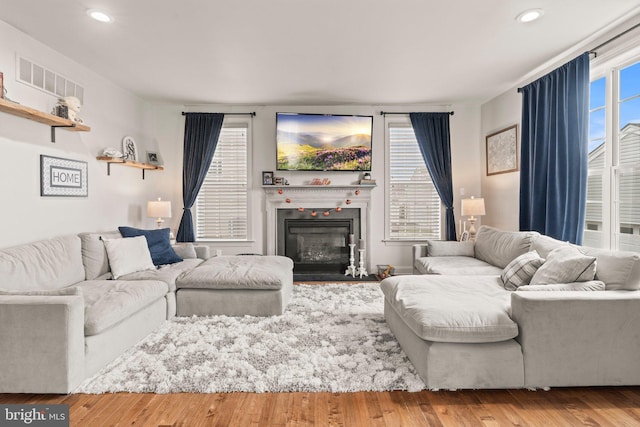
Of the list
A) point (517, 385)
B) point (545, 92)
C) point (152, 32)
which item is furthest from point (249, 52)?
point (517, 385)

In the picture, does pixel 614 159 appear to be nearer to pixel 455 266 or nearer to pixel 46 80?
pixel 455 266

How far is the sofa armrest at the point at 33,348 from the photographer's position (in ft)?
6.75

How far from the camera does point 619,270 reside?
2318mm

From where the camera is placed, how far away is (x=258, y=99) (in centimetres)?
519

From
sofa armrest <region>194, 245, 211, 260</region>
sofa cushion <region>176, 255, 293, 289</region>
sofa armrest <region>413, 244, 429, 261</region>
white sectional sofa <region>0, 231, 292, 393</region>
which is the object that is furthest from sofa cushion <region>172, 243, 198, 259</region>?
sofa armrest <region>413, 244, 429, 261</region>

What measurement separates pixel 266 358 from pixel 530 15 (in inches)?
135

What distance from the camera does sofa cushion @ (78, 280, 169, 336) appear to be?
7.63 ft

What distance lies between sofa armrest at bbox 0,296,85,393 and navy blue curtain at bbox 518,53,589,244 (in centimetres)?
430

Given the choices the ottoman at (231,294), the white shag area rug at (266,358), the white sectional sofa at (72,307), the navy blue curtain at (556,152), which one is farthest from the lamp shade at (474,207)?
the ottoman at (231,294)

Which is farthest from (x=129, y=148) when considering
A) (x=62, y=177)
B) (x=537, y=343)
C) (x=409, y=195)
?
(x=537, y=343)

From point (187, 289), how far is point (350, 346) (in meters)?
1.76

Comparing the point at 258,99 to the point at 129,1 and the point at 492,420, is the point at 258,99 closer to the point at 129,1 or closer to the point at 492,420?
the point at 129,1

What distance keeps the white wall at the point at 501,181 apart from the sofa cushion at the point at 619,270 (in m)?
2.15
